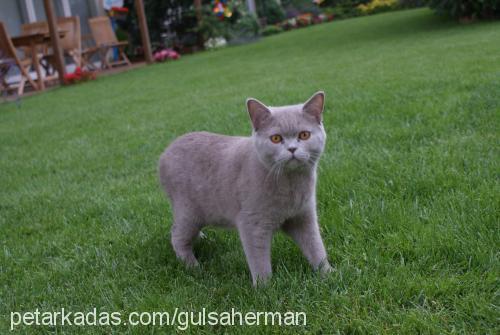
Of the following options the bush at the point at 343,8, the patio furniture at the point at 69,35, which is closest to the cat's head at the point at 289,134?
the patio furniture at the point at 69,35

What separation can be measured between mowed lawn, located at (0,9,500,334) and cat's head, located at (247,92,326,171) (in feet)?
1.52

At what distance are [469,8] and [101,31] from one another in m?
8.92

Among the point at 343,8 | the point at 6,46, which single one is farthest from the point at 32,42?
the point at 343,8

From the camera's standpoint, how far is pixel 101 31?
13.1 meters

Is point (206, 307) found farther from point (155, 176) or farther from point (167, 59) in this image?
point (167, 59)

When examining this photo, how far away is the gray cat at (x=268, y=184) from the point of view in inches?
77.9

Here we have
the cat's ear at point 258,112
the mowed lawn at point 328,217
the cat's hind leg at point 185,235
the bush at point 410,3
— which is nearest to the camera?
A: the mowed lawn at point 328,217

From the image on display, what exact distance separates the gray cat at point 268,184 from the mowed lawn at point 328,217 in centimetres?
15

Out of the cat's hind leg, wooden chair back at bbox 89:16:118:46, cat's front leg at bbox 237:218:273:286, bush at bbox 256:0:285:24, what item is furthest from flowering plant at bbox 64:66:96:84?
bush at bbox 256:0:285:24

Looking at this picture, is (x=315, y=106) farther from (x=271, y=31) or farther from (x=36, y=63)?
(x=271, y=31)

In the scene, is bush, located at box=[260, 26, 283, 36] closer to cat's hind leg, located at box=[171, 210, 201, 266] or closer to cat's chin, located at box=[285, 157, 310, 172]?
cat's hind leg, located at box=[171, 210, 201, 266]

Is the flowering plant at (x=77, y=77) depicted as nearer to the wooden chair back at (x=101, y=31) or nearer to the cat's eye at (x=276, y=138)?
the wooden chair back at (x=101, y=31)

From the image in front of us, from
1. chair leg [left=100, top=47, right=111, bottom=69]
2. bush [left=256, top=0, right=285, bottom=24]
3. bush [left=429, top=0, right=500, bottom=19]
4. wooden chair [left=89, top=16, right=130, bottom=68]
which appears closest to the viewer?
bush [left=429, top=0, right=500, bottom=19]

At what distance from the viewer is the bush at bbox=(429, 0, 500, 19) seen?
10.0 meters
